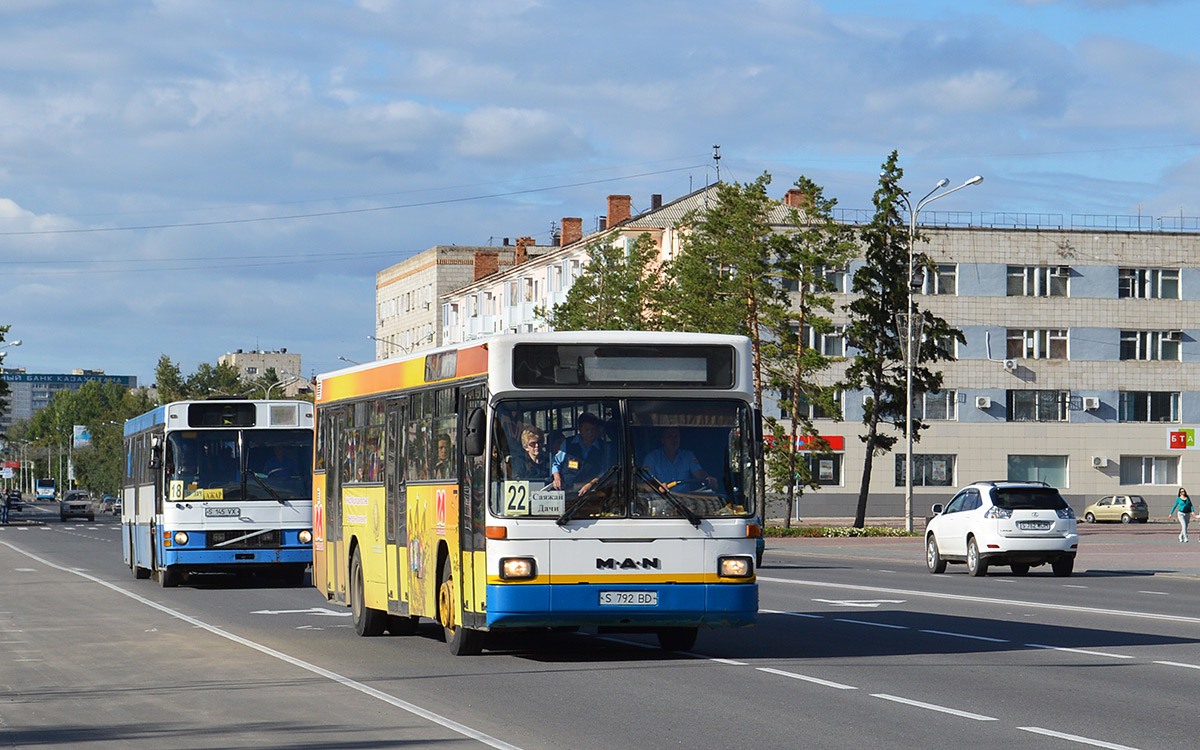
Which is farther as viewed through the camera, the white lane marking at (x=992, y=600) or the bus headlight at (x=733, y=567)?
the white lane marking at (x=992, y=600)

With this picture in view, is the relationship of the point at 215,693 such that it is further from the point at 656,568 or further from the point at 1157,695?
the point at 1157,695

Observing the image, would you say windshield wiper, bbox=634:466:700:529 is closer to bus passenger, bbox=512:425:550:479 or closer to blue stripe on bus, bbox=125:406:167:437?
bus passenger, bbox=512:425:550:479

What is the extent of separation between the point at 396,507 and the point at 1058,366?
69647mm

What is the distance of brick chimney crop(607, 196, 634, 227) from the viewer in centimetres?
9562

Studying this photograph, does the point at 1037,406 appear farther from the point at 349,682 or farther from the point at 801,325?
the point at 349,682

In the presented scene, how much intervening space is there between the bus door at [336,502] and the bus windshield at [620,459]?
4.74 metres

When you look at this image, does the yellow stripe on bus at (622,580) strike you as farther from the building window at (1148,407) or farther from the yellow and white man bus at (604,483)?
the building window at (1148,407)

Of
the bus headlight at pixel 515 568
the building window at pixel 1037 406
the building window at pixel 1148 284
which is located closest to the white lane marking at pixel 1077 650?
the bus headlight at pixel 515 568

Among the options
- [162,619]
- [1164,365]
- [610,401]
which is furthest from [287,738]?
[1164,365]

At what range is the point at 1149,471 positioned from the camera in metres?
82.8

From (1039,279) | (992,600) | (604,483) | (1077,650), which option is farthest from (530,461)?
(1039,279)

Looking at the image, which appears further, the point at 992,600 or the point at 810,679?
the point at 992,600

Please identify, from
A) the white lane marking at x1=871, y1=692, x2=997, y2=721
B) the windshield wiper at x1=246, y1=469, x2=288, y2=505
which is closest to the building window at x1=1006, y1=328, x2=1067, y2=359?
the windshield wiper at x1=246, y1=469, x2=288, y2=505

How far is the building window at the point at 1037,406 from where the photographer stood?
8175 cm
